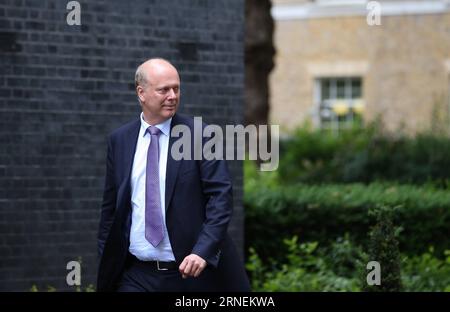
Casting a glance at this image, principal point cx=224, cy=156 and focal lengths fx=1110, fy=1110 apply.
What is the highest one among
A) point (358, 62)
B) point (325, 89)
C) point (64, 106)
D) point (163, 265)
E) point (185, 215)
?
point (358, 62)

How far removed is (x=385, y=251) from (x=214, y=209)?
2414 mm

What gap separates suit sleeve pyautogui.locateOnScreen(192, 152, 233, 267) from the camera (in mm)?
5887

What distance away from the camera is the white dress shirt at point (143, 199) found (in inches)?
236

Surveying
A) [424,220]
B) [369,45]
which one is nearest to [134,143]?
[424,220]

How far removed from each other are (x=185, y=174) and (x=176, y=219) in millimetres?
249

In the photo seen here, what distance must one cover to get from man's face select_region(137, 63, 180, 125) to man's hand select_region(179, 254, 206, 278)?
31.5 inches

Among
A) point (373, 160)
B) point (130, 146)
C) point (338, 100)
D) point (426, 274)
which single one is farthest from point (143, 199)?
point (338, 100)

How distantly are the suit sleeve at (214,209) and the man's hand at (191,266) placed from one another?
0.03 m

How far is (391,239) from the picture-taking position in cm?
798

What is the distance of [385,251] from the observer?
26.3 ft

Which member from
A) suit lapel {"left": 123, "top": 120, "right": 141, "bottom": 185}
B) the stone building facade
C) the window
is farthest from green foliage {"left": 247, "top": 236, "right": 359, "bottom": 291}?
the window

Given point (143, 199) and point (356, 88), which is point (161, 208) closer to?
point (143, 199)

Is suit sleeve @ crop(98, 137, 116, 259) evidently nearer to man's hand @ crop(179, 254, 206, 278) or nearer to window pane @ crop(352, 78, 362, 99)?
man's hand @ crop(179, 254, 206, 278)

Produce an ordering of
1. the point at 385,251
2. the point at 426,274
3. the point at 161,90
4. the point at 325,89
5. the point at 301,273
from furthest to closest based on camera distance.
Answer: the point at 325,89, the point at 426,274, the point at 301,273, the point at 385,251, the point at 161,90
